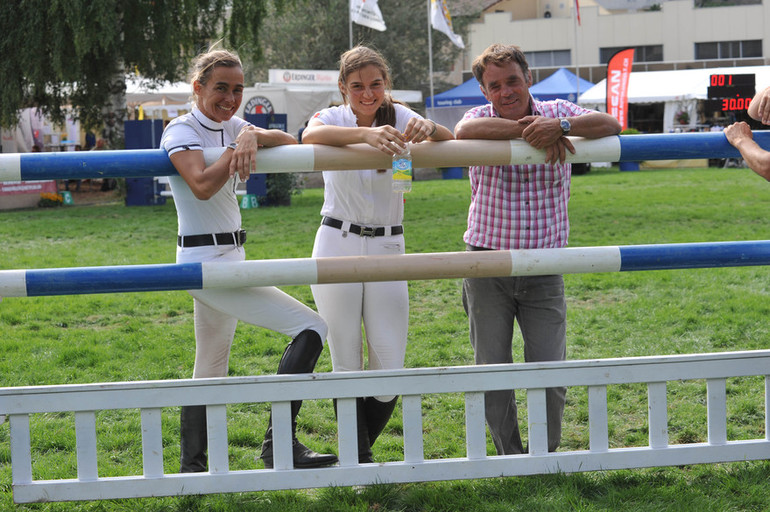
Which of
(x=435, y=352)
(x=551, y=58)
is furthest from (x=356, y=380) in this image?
(x=551, y=58)

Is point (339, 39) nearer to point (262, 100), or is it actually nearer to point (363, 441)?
point (262, 100)

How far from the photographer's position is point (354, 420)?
337cm

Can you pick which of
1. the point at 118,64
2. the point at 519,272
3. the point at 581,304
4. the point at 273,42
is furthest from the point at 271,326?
the point at 273,42

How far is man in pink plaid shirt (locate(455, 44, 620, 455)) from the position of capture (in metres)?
3.86

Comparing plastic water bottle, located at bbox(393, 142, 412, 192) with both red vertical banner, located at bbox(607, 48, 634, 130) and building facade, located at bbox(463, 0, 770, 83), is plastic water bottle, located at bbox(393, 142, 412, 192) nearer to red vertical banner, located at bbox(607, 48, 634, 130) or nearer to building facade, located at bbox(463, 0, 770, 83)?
red vertical banner, located at bbox(607, 48, 634, 130)

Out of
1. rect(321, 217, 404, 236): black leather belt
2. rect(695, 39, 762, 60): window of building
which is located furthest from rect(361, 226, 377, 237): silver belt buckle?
rect(695, 39, 762, 60): window of building

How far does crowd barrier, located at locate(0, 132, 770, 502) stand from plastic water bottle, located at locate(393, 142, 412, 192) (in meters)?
0.05

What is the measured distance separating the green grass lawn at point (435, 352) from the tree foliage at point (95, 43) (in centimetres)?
569

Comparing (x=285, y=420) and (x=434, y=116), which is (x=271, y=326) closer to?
(x=285, y=420)

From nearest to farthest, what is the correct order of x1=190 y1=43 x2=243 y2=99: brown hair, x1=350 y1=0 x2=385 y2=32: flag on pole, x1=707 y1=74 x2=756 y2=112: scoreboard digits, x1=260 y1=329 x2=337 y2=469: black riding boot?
x1=260 y1=329 x2=337 y2=469: black riding boot → x1=190 y1=43 x2=243 y2=99: brown hair → x1=707 y1=74 x2=756 y2=112: scoreboard digits → x1=350 y1=0 x2=385 y2=32: flag on pole

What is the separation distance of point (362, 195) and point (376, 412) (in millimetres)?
947

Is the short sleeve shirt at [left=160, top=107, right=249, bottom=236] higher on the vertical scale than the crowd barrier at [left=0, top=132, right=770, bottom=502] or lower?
higher

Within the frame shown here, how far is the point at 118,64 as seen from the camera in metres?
20.2

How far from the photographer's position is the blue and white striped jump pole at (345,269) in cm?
320
